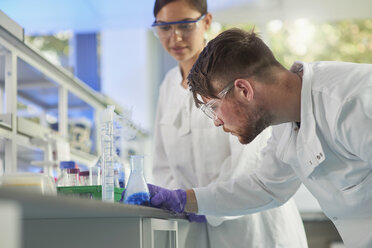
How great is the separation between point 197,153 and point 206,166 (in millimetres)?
67

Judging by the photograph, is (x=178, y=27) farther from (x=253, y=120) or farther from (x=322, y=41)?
(x=322, y=41)

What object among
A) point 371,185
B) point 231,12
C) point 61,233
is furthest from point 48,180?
point 231,12

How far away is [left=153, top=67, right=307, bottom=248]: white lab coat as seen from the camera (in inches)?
79.0

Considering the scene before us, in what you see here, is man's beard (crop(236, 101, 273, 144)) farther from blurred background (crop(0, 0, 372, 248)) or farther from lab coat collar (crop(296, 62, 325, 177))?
blurred background (crop(0, 0, 372, 248))

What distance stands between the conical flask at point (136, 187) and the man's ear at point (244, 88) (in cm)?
37

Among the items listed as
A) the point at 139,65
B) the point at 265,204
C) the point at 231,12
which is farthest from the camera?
the point at 139,65

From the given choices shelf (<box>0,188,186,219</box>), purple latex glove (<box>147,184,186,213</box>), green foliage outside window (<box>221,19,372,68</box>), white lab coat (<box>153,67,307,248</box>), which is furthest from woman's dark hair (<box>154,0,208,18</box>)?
green foliage outside window (<box>221,19,372,68</box>)

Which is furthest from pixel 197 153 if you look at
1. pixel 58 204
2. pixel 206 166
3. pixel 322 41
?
pixel 322 41

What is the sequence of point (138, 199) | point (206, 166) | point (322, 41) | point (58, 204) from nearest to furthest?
point (58, 204) → point (138, 199) → point (206, 166) → point (322, 41)

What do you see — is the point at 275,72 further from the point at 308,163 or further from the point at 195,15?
the point at 195,15

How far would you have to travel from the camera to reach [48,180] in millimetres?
1146

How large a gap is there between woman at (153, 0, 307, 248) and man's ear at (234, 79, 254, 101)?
0.46 m

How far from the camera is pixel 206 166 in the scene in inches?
83.8

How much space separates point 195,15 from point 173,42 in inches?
6.3
